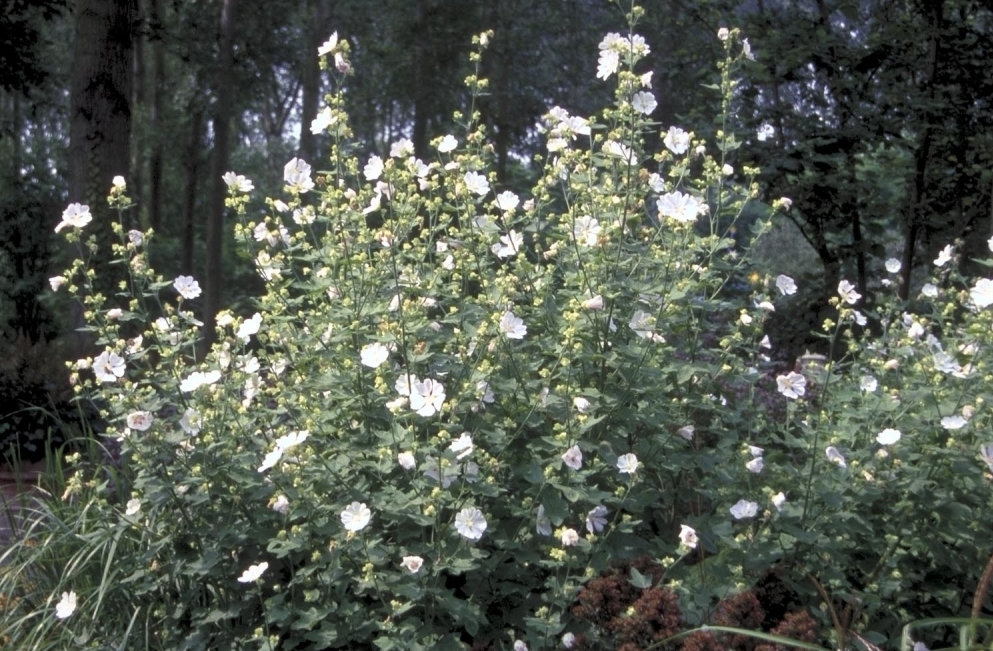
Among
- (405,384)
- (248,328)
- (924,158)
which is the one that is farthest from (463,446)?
(924,158)

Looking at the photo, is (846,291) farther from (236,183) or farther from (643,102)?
(236,183)

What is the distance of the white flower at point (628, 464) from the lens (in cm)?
280

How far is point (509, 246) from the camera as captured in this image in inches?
135

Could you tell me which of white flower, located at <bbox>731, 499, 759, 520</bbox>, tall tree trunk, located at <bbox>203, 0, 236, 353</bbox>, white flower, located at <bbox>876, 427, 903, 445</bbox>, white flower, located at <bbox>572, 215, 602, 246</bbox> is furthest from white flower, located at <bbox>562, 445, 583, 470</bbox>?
tall tree trunk, located at <bbox>203, 0, 236, 353</bbox>

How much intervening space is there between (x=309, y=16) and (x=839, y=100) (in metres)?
10.7

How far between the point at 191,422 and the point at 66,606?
789 mm

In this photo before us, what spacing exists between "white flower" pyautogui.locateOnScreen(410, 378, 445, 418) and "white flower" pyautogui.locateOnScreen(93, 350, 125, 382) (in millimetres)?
838

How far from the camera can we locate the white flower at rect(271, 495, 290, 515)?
280cm

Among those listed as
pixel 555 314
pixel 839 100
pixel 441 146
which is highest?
pixel 839 100

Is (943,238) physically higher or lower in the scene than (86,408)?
higher

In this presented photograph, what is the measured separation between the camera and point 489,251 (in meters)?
3.52

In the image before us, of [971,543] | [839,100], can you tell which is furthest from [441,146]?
[839,100]

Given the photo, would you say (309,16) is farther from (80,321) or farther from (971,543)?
(971,543)

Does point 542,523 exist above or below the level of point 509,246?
below
